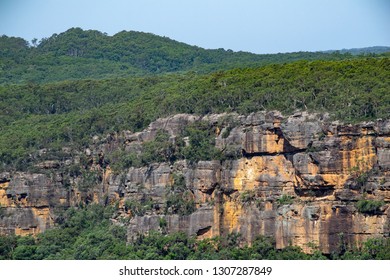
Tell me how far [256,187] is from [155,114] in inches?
512

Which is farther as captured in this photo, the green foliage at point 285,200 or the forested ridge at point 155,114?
the forested ridge at point 155,114

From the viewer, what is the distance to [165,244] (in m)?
85.6

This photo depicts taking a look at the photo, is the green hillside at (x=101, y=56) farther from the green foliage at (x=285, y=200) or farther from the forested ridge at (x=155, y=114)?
the green foliage at (x=285, y=200)

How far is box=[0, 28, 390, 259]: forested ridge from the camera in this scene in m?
84.3

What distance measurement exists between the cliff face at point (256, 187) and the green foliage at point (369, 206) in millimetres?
75

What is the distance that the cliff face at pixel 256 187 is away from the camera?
8056 cm

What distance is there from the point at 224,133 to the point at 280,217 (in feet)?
24.3

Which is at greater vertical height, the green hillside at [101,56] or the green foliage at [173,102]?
the green hillside at [101,56]

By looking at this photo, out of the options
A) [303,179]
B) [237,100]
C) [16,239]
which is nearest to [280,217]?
[303,179]

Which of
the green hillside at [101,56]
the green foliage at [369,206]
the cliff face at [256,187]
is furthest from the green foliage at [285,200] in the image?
the green hillside at [101,56]

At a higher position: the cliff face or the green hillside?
the green hillside

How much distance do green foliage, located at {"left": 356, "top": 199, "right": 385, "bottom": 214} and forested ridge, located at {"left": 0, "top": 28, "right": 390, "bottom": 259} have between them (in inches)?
56.3

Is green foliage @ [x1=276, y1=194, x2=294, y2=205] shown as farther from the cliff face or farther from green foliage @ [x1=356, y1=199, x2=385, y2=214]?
green foliage @ [x1=356, y1=199, x2=385, y2=214]

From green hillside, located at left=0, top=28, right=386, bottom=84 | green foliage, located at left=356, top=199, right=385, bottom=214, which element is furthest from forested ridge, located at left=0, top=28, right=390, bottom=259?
green hillside, located at left=0, top=28, right=386, bottom=84
